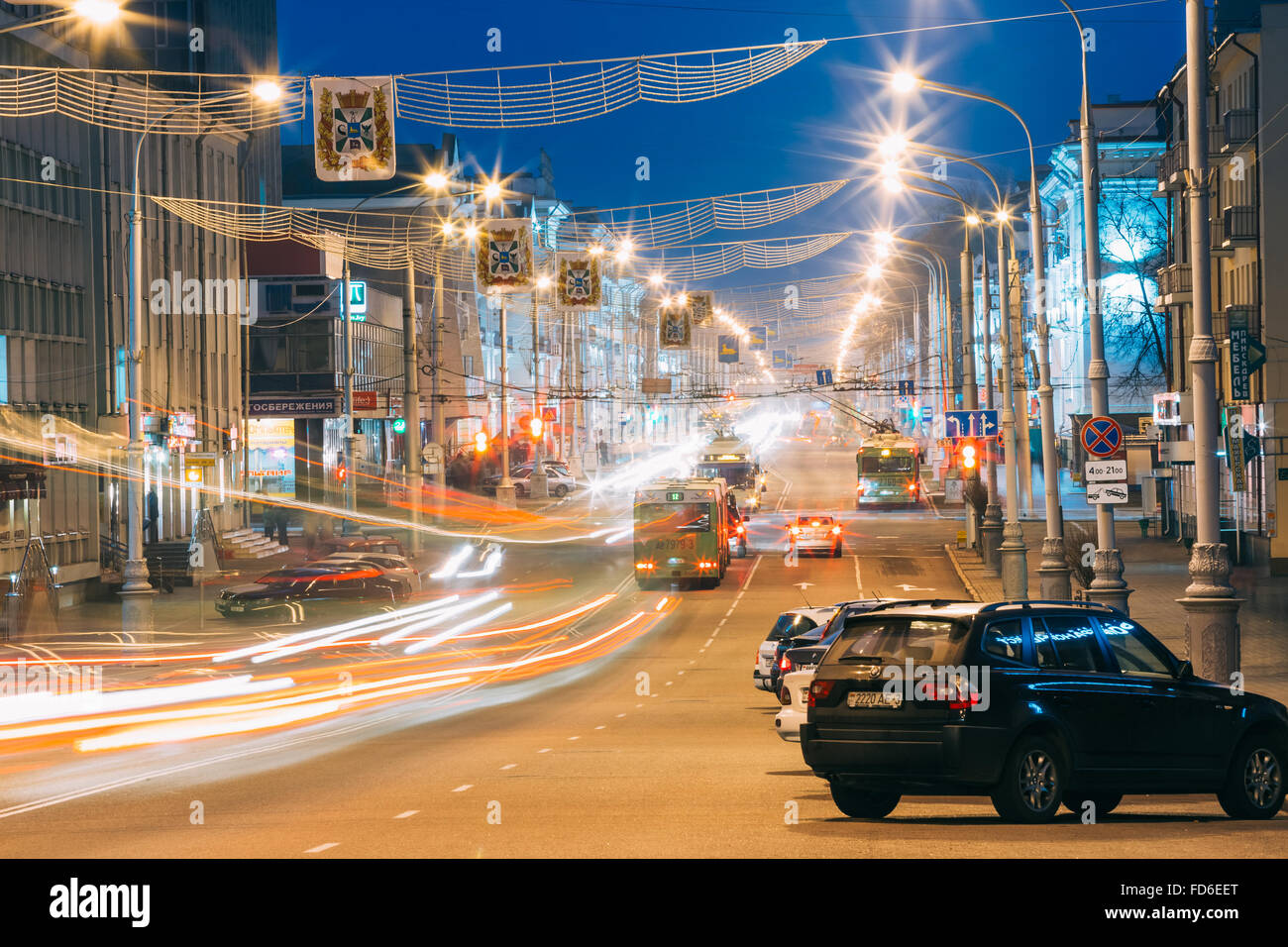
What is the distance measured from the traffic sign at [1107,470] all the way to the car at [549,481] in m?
61.2

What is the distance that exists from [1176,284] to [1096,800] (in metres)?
41.1

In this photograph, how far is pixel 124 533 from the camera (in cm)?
5075

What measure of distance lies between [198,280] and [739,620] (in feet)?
102

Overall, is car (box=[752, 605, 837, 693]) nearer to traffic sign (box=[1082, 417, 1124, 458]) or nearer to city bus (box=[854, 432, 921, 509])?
traffic sign (box=[1082, 417, 1124, 458])

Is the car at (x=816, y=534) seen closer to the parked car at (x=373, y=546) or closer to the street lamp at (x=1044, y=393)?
the parked car at (x=373, y=546)

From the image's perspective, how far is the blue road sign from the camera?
4459 centimetres

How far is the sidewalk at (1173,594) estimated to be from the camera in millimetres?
24973

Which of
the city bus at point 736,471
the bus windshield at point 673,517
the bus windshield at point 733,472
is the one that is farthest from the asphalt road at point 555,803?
the bus windshield at point 733,472

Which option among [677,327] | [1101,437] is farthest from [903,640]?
[677,327]

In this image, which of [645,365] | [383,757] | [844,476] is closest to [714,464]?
[844,476]

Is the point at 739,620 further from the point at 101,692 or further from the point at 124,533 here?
the point at 124,533

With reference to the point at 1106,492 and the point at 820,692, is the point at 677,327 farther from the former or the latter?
the point at 820,692

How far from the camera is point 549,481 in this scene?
86.6 meters

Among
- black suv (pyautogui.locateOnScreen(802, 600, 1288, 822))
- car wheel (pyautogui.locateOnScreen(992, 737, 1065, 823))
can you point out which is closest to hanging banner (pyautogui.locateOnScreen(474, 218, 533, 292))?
black suv (pyautogui.locateOnScreen(802, 600, 1288, 822))
